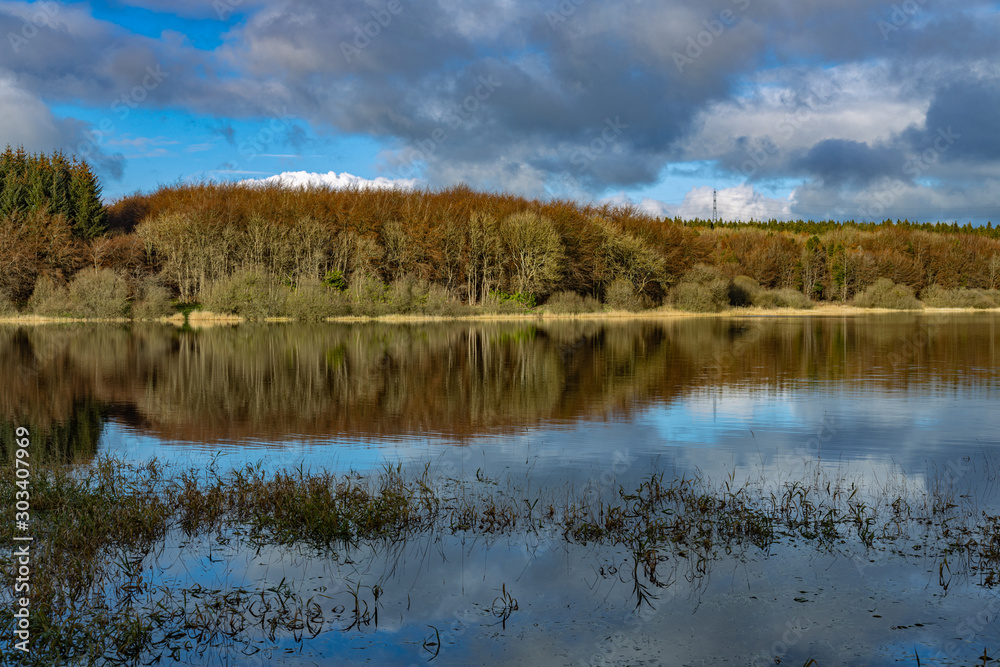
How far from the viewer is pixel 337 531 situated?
8.62 meters

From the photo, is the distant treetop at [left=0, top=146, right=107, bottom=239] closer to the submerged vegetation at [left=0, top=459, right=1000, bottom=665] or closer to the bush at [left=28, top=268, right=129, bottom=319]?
the bush at [left=28, top=268, right=129, bottom=319]

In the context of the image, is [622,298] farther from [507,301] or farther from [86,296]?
[86,296]

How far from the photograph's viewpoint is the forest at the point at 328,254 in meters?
61.8

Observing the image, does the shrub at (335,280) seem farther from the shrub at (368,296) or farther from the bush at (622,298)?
the bush at (622,298)

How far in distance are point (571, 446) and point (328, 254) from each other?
60124 millimetres

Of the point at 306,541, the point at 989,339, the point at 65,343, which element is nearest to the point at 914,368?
the point at 989,339

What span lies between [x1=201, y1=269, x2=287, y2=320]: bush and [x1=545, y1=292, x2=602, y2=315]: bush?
23843mm

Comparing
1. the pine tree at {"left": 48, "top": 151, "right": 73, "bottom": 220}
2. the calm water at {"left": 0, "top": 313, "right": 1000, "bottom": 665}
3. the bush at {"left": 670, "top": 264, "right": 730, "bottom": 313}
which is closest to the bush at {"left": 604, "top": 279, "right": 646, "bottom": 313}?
the bush at {"left": 670, "top": 264, "right": 730, "bottom": 313}

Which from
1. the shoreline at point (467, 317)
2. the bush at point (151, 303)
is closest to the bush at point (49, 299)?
the shoreline at point (467, 317)

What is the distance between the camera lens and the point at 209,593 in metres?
7.01

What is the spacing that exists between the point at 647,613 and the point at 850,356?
26420 millimetres

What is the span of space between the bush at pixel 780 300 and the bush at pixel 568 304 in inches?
867

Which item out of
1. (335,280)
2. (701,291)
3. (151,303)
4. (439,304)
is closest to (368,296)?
(335,280)

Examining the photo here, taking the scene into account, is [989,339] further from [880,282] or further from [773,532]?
[880,282]
